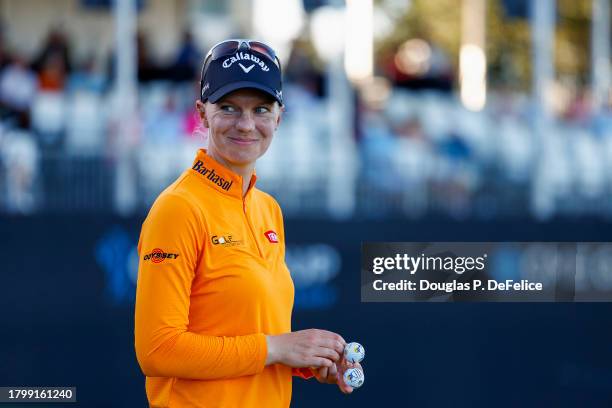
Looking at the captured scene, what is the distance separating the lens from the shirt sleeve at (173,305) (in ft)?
8.14

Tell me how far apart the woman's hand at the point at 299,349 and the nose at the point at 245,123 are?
1.65 feet

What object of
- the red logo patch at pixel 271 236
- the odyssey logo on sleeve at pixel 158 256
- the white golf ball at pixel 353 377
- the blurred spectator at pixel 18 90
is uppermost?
the blurred spectator at pixel 18 90

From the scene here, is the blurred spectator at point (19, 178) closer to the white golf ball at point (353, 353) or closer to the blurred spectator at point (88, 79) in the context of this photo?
the blurred spectator at point (88, 79)

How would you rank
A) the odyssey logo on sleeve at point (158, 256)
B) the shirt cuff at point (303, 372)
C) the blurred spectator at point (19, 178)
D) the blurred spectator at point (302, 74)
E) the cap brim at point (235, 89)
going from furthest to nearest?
the blurred spectator at point (302, 74), the blurred spectator at point (19, 178), the shirt cuff at point (303, 372), the cap brim at point (235, 89), the odyssey logo on sleeve at point (158, 256)

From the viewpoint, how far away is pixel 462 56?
13.8 m

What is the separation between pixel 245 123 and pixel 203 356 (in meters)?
0.56

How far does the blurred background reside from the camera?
7.16 m

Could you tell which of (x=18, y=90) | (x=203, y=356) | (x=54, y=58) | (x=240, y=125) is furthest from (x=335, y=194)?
(x=203, y=356)

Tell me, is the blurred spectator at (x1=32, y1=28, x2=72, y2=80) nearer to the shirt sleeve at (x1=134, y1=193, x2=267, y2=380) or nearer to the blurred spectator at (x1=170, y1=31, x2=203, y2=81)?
the blurred spectator at (x1=170, y1=31, x2=203, y2=81)

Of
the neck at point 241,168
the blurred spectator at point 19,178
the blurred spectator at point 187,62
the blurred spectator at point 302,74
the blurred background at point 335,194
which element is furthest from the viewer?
the blurred spectator at point 302,74

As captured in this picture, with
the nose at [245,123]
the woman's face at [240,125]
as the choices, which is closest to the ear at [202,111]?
the woman's face at [240,125]

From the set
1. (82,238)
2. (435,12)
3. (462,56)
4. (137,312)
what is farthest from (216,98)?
(435,12)

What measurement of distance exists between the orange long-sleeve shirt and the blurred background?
4.53 meters

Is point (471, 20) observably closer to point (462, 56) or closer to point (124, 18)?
point (462, 56)
